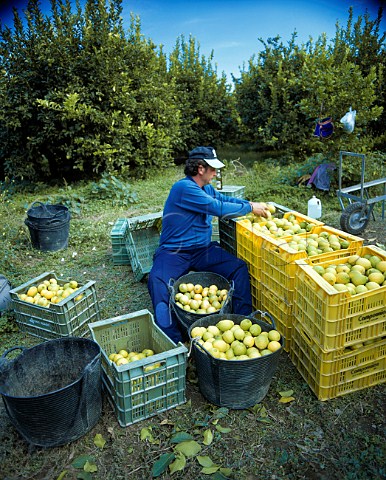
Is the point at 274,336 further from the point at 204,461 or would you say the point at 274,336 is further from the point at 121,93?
the point at 121,93

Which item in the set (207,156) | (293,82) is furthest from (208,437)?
(293,82)

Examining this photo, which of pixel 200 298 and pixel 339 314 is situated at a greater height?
pixel 339 314

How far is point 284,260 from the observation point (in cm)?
349

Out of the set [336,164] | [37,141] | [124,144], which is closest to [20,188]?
[37,141]

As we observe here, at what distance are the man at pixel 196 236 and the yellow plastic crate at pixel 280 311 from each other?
193mm

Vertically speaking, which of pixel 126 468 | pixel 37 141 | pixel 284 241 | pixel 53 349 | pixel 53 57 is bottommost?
pixel 126 468

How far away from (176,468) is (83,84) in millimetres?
9228

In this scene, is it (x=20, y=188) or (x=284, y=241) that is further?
(x=20, y=188)

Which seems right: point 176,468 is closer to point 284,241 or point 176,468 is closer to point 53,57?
point 284,241

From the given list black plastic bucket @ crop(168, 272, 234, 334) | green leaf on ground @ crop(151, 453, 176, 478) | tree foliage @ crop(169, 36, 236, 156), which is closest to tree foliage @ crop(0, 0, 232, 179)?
tree foliage @ crop(169, 36, 236, 156)

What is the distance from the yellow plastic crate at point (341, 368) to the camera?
3.06m

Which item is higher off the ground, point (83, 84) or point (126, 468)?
point (83, 84)

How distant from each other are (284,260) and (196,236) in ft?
3.83

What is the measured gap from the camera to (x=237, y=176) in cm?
1088
